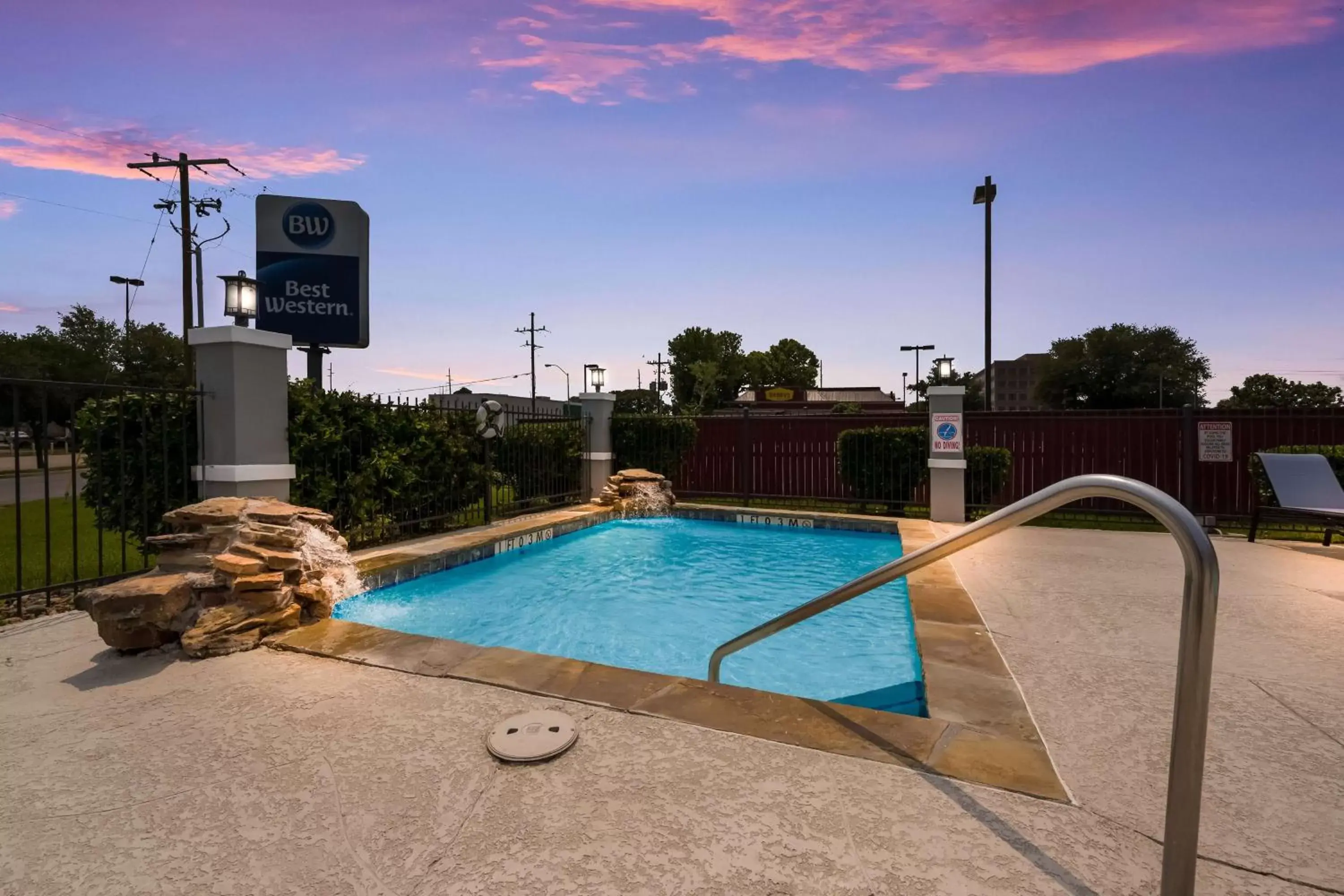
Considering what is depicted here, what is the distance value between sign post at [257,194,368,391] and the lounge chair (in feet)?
52.4

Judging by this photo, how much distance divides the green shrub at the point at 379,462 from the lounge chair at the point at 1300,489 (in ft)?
33.7

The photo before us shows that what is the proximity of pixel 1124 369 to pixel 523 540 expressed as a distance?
6034 centimetres

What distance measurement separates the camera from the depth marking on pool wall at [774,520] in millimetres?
10227

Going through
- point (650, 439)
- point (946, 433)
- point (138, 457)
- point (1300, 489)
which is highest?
point (946, 433)

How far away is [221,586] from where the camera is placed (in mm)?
4031

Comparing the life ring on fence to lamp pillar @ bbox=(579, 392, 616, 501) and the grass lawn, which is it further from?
the grass lawn

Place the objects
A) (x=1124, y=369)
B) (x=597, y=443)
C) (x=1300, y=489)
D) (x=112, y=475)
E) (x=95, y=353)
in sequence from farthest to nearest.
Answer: (x=1124, y=369) < (x=95, y=353) < (x=597, y=443) < (x=1300, y=489) < (x=112, y=475)

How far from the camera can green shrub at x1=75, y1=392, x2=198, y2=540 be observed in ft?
18.7

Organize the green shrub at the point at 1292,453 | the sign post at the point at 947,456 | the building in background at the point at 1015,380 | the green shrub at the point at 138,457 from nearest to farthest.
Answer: the green shrub at the point at 138,457, the green shrub at the point at 1292,453, the sign post at the point at 947,456, the building in background at the point at 1015,380

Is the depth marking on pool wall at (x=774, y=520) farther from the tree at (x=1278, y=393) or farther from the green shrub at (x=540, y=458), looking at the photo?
the tree at (x=1278, y=393)

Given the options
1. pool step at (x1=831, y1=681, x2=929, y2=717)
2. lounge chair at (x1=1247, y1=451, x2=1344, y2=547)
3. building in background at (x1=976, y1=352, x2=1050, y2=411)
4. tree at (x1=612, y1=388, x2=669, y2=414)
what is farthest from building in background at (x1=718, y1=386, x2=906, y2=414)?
building in background at (x1=976, y1=352, x2=1050, y2=411)

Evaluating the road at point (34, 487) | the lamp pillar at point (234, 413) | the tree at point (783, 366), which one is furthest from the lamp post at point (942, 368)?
the tree at point (783, 366)

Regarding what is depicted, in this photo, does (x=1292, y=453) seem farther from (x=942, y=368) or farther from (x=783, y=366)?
(x=783, y=366)

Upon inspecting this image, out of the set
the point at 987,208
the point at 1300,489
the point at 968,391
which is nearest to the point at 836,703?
the point at 1300,489
